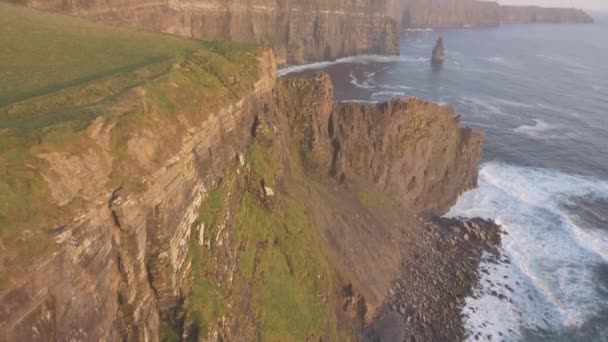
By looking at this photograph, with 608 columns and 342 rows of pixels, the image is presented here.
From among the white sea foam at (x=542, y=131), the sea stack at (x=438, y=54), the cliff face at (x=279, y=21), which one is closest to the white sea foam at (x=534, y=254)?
the white sea foam at (x=542, y=131)

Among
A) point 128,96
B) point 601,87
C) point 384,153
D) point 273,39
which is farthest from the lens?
point 273,39

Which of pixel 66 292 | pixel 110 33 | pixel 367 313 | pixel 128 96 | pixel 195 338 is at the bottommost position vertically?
pixel 367 313

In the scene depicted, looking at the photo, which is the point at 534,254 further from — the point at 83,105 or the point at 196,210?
the point at 83,105

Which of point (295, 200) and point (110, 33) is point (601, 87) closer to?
point (295, 200)

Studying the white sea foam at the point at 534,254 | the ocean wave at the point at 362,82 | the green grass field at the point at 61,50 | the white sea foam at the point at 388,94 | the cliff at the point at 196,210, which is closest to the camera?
the cliff at the point at 196,210

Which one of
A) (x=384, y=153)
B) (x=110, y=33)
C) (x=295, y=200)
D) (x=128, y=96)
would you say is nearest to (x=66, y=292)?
(x=128, y=96)

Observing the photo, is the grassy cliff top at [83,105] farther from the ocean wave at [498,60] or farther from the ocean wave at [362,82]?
the ocean wave at [498,60]
